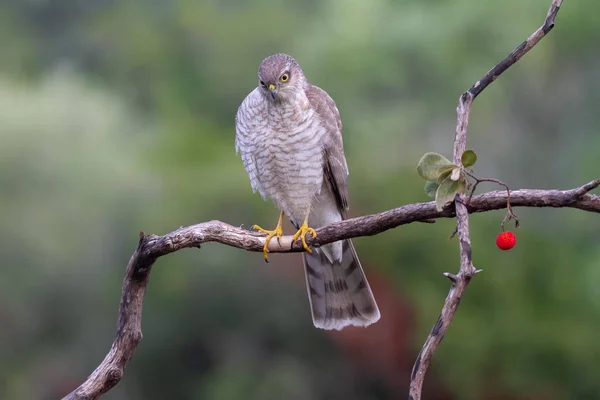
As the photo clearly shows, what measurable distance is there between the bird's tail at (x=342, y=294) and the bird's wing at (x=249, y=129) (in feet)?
1.57

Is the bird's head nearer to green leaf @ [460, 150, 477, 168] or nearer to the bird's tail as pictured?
the bird's tail

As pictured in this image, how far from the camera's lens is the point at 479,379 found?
357cm

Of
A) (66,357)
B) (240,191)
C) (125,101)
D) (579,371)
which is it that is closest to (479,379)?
(579,371)

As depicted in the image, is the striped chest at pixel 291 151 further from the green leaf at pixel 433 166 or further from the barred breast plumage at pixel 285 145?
the green leaf at pixel 433 166

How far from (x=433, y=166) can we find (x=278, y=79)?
1137 mm

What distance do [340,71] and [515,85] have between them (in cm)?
90

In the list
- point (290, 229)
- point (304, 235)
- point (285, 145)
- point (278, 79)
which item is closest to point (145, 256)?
point (304, 235)

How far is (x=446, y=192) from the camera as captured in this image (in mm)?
1650

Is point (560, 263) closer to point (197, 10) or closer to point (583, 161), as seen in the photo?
point (583, 161)

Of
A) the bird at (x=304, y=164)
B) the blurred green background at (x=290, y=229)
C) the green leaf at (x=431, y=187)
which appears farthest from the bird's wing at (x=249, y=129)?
the green leaf at (x=431, y=187)

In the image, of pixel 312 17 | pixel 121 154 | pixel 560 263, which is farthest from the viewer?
pixel 312 17

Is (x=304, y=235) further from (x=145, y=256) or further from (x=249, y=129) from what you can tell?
(x=145, y=256)

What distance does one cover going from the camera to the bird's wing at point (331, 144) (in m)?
2.77

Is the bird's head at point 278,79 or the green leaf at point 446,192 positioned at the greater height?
the bird's head at point 278,79
